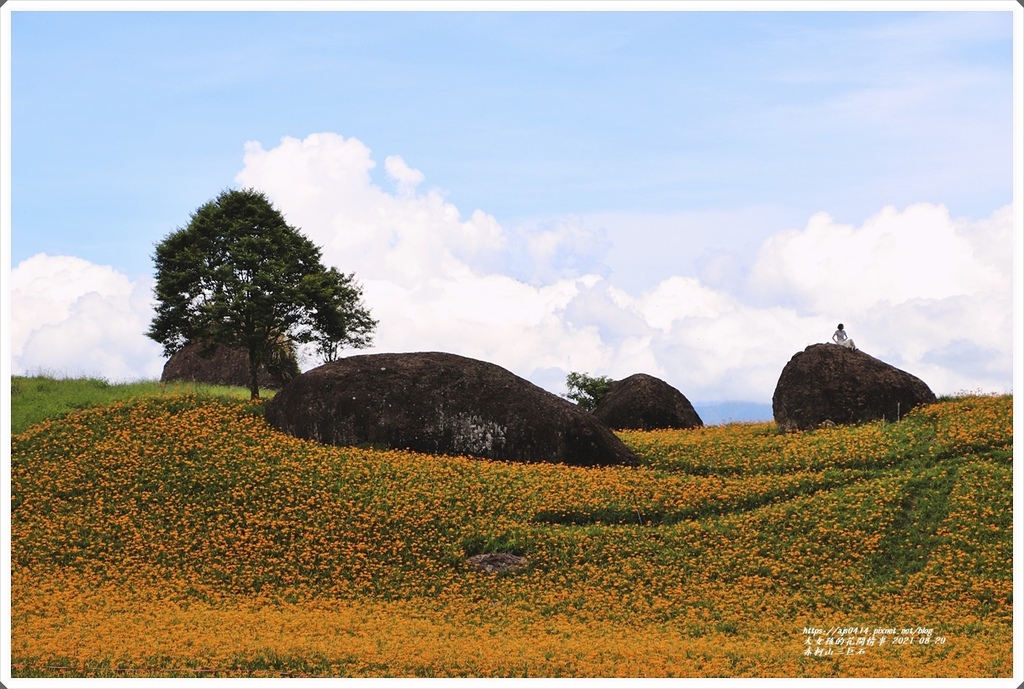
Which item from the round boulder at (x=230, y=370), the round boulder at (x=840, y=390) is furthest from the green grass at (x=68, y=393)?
the round boulder at (x=840, y=390)

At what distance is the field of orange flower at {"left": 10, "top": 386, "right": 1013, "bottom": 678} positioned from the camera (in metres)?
19.3

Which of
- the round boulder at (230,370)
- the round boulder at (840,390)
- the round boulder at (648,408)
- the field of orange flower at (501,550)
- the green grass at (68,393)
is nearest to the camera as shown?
the field of orange flower at (501,550)

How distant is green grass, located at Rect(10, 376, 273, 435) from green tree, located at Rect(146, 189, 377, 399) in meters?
2.01

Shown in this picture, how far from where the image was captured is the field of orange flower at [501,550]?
19328 mm

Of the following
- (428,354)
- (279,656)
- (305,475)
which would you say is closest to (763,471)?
(428,354)

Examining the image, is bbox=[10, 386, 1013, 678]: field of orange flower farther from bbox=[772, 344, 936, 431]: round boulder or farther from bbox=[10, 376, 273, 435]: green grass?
bbox=[772, 344, 936, 431]: round boulder

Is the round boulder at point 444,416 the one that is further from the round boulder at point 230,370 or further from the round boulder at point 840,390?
the round boulder at point 230,370

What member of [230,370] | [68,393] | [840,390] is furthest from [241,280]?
[840,390]

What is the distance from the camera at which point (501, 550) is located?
26141mm

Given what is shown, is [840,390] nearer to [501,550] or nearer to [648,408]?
[648,408]

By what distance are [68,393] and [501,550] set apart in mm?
20737

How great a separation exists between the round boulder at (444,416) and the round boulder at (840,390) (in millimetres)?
7847

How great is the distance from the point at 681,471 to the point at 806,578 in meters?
9.44

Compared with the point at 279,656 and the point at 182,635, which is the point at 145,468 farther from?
the point at 279,656
